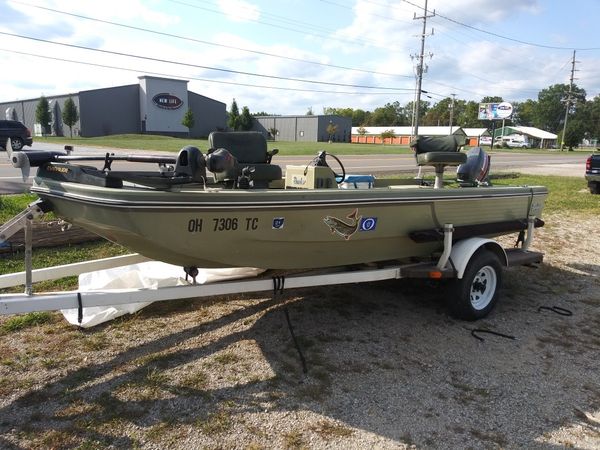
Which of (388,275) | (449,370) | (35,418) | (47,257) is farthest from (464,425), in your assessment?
(47,257)

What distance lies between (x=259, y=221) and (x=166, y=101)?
54556mm

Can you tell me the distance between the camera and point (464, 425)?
2.94 metres

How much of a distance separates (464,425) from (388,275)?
59.3 inches

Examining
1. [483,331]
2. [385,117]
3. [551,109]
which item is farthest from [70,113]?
[551,109]

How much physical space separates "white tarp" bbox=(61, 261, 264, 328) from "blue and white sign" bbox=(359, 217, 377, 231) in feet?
3.13

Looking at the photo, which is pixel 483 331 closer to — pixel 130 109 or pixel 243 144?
pixel 243 144

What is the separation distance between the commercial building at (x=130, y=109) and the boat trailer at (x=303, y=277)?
172 feet

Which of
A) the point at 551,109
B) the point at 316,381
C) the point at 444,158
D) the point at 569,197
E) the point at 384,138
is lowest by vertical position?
the point at 316,381

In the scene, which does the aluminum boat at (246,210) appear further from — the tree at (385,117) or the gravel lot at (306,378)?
the tree at (385,117)

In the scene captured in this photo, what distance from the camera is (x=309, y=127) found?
71.6 m

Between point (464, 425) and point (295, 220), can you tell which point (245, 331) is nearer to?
point (295, 220)

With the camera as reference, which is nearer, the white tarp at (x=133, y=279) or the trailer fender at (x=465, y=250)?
the white tarp at (x=133, y=279)

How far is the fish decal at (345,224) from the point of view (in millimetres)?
3648

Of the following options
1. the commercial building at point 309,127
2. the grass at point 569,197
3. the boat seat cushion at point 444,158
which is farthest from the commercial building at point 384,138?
the boat seat cushion at point 444,158
